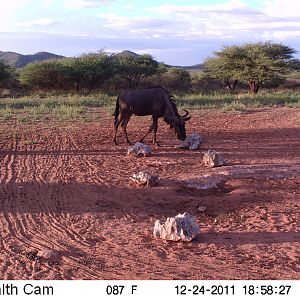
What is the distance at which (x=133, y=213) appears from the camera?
7492 mm

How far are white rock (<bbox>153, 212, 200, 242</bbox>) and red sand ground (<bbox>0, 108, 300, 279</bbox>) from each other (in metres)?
0.10

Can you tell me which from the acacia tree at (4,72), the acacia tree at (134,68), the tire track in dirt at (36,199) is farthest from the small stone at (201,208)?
the acacia tree at (4,72)

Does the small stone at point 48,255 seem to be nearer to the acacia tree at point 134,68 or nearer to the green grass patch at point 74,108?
the green grass patch at point 74,108

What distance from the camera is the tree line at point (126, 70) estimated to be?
1396 inches

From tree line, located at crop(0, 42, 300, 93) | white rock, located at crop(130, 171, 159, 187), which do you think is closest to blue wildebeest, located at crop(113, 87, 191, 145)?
white rock, located at crop(130, 171, 159, 187)

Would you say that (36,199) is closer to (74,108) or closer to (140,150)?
(140,150)

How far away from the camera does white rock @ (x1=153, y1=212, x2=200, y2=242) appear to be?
20.6ft

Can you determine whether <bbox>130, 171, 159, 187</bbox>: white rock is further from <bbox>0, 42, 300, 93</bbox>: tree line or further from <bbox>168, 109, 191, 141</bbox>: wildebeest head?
<bbox>0, 42, 300, 93</bbox>: tree line

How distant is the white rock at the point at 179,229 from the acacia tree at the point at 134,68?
3095 centimetres

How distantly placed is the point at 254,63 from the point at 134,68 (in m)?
8.33

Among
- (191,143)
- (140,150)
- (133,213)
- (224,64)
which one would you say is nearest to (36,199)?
(133,213)

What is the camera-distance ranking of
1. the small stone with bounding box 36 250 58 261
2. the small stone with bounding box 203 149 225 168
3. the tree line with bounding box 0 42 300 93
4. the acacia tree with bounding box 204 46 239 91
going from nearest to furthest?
the small stone with bounding box 36 250 58 261
the small stone with bounding box 203 149 225 168
the tree line with bounding box 0 42 300 93
the acacia tree with bounding box 204 46 239 91

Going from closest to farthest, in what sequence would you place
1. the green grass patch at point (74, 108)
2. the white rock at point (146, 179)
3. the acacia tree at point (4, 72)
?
the white rock at point (146, 179), the green grass patch at point (74, 108), the acacia tree at point (4, 72)

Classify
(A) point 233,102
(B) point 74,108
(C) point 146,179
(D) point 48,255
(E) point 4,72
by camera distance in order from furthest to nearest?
(E) point 4,72 → (A) point 233,102 → (B) point 74,108 → (C) point 146,179 → (D) point 48,255
